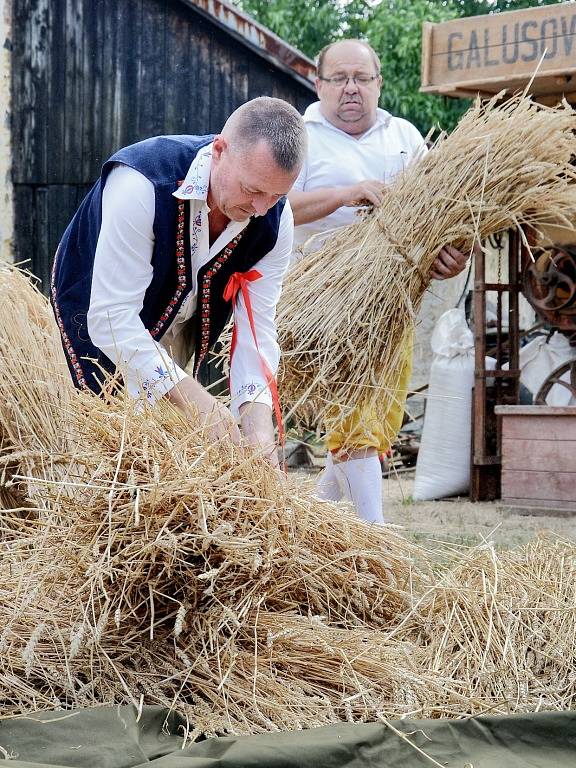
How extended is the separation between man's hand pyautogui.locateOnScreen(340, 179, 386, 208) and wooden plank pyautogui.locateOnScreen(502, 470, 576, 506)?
7.44ft

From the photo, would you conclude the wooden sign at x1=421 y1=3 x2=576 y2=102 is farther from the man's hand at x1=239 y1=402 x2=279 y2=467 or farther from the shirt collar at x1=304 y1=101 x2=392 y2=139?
the man's hand at x1=239 y1=402 x2=279 y2=467

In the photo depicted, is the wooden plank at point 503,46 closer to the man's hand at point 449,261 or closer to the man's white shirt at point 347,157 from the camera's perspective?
the man's white shirt at point 347,157

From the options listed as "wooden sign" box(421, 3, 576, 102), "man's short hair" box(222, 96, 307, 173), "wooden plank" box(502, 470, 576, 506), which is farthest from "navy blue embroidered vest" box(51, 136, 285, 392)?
"wooden plank" box(502, 470, 576, 506)

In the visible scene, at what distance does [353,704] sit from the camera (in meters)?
1.94

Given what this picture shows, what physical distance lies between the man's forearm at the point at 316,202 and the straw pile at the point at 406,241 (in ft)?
0.43

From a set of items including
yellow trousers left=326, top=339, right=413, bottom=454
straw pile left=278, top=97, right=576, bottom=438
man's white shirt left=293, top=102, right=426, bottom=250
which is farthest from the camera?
man's white shirt left=293, top=102, right=426, bottom=250

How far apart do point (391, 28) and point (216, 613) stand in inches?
449

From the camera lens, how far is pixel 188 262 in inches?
103

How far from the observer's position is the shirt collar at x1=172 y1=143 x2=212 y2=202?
2486mm

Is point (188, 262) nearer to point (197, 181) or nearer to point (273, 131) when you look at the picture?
point (197, 181)

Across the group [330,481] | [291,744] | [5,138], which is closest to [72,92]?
[5,138]

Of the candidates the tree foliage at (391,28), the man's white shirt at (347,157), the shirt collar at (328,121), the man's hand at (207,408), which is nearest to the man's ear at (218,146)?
the man's hand at (207,408)

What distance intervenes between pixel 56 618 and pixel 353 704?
569 mm

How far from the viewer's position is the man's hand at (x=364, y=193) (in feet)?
11.2
